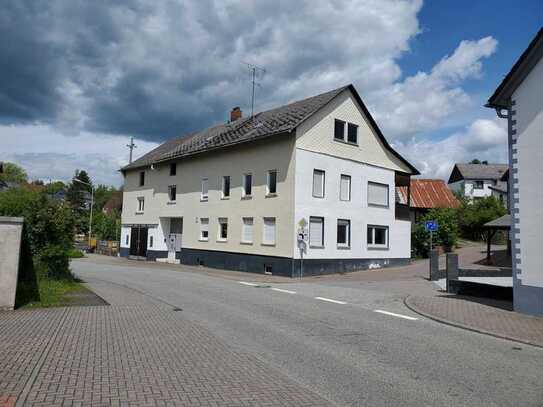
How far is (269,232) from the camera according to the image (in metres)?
25.0

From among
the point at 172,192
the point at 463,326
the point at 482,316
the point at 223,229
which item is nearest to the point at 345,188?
the point at 223,229

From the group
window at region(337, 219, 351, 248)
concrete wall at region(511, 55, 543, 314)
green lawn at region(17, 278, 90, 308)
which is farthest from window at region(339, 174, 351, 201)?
green lawn at region(17, 278, 90, 308)

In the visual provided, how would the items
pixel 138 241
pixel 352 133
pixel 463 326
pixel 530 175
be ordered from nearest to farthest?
pixel 463 326 < pixel 530 175 < pixel 352 133 < pixel 138 241

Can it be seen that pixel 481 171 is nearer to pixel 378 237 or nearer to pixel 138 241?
pixel 378 237

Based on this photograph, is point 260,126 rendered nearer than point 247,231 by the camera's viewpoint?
No

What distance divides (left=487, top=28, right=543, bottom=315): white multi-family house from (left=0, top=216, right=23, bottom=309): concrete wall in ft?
38.4

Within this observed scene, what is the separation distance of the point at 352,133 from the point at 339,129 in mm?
1154

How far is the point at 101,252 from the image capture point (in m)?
45.7

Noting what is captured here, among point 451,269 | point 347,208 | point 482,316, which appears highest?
point 347,208

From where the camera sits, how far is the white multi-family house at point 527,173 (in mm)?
11578

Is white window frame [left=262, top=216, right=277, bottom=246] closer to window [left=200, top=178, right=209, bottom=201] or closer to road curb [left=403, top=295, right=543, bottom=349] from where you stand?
window [left=200, top=178, right=209, bottom=201]

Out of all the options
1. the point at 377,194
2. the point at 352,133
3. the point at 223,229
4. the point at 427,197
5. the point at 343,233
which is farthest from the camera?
the point at 427,197

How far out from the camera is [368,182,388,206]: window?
2827 cm

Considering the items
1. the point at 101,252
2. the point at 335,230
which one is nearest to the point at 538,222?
the point at 335,230
